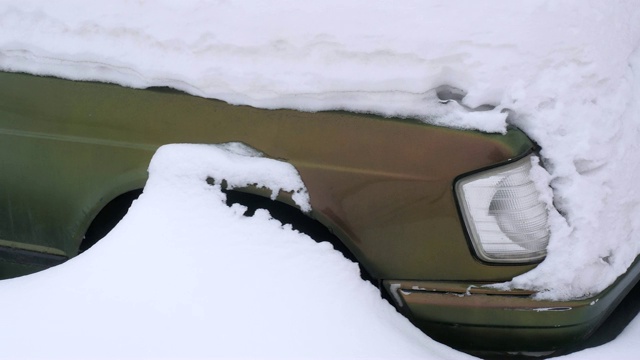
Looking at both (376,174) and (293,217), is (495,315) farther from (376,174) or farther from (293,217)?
(293,217)

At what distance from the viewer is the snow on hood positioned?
6.30ft

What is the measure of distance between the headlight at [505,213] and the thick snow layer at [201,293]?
332 millimetres

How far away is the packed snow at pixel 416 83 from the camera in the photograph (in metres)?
1.92

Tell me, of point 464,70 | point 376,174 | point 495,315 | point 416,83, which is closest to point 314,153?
point 376,174

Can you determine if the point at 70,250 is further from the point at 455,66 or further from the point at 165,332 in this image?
the point at 455,66

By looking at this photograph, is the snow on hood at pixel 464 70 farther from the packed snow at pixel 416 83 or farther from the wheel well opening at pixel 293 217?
the wheel well opening at pixel 293 217

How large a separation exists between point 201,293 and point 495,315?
83 centimetres

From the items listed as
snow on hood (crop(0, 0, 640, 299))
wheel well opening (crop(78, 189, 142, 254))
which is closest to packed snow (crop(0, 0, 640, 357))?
snow on hood (crop(0, 0, 640, 299))

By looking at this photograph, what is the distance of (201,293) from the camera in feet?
6.25

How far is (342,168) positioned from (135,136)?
Answer: 64cm

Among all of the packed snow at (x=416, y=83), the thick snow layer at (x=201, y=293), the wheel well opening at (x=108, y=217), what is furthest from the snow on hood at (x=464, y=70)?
the wheel well opening at (x=108, y=217)

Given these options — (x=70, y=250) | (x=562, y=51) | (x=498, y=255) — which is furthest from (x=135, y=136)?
(x=562, y=51)

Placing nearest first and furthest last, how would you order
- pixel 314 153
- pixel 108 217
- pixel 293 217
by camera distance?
pixel 314 153, pixel 293 217, pixel 108 217

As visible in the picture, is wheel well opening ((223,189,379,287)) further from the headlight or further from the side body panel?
the headlight
